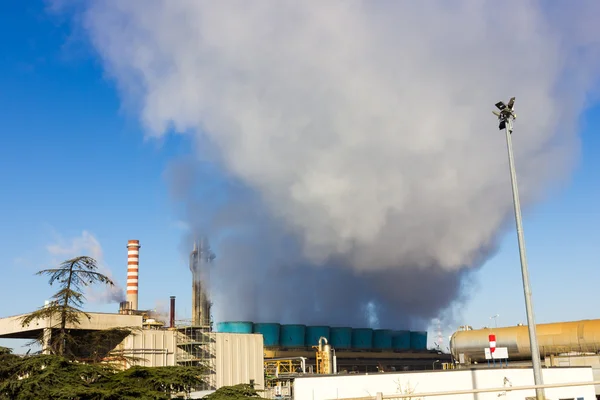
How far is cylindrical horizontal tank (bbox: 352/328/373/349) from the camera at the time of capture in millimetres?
98500

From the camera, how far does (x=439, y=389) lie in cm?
2875

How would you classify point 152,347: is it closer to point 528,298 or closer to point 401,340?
point 528,298

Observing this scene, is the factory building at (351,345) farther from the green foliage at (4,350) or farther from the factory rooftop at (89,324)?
the green foliage at (4,350)

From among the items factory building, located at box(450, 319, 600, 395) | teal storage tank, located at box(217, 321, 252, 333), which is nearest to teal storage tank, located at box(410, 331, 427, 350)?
teal storage tank, located at box(217, 321, 252, 333)

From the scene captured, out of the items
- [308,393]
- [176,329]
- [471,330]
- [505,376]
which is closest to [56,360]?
[308,393]

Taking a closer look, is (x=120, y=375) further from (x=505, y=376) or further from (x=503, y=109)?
(x=505, y=376)

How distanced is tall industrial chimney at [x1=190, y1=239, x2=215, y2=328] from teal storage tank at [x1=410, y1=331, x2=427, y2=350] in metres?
45.4

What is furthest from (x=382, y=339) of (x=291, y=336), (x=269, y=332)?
(x=269, y=332)

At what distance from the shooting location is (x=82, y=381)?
16.6 metres

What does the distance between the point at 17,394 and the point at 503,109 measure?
17590mm

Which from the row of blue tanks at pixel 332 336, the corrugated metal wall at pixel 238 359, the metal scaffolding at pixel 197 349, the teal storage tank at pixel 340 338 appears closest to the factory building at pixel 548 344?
the corrugated metal wall at pixel 238 359

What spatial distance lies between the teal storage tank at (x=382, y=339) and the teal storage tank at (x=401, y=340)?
1171 millimetres

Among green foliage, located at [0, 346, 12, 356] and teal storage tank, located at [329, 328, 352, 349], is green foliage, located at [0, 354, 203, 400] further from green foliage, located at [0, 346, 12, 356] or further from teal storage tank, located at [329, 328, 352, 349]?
teal storage tank, located at [329, 328, 352, 349]

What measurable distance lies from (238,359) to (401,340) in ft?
193
